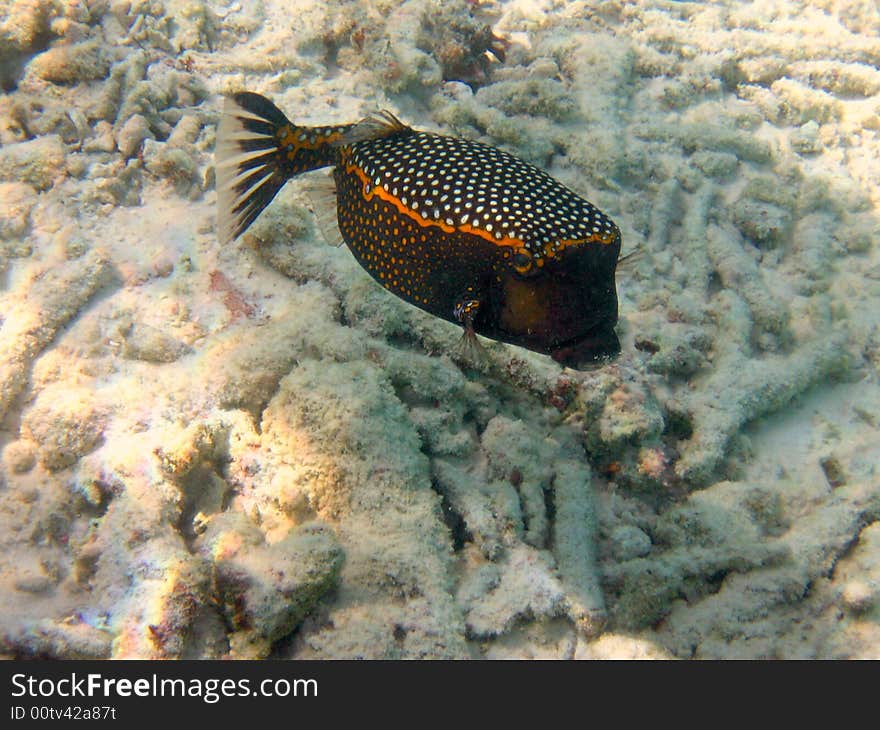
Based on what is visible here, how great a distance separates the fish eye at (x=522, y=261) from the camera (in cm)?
268

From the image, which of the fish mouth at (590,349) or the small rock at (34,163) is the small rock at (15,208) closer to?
the small rock at (34,163)

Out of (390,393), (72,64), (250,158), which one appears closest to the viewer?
(390,393)

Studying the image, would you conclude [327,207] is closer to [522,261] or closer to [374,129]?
[374,129]

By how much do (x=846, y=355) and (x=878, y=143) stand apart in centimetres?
359

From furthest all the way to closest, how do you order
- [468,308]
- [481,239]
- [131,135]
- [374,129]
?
[131,135] → [374,129] → [468,308] → [481,239]

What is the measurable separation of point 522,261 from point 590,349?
555 mm

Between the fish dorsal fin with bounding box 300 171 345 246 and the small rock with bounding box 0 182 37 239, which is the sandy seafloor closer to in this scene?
the small rock with bounding box 0 182 37 239

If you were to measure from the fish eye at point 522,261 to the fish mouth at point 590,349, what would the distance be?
1.39 feet

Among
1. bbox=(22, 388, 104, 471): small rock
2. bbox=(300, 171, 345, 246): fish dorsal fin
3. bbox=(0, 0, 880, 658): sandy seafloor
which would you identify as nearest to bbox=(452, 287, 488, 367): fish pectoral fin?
bbox=(0, 0, 880, 658): sandy seafloor

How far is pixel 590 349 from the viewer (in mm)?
2840

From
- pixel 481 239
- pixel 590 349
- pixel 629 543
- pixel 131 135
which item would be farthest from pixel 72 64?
pixel 629 543

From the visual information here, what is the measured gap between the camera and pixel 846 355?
476 centimetres

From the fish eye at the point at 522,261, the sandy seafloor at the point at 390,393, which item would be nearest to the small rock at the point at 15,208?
the sandy seafloor at the point at 390,393
